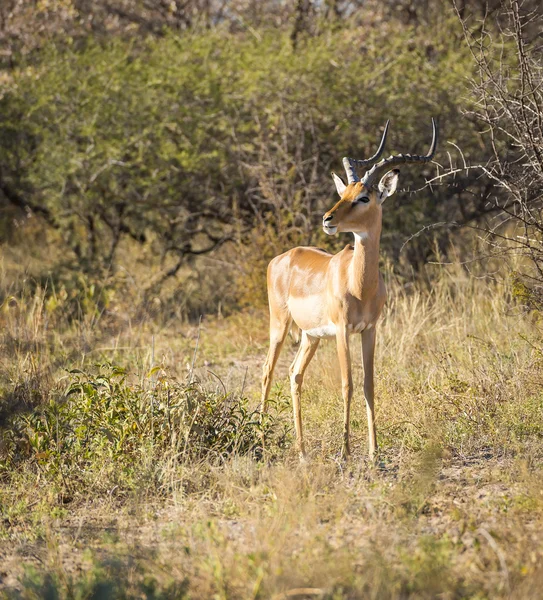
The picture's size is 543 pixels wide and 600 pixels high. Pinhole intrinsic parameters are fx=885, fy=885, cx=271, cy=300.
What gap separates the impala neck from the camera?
19.5 ft

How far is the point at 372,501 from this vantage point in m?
5.03

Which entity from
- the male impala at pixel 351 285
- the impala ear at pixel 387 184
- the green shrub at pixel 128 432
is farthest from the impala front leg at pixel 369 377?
the impala ear at pixel 387 184

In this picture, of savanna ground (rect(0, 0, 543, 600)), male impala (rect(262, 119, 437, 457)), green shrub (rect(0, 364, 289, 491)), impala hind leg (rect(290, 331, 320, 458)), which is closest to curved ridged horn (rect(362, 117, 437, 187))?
male impala (rect(262, 119, 437, 457))

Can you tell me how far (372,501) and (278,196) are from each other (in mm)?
6263

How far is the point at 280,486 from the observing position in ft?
16.4

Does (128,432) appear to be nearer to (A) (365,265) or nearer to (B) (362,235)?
(A) (365,265)

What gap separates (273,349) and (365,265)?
1307 millimetres

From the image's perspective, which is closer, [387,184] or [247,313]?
[387,184]

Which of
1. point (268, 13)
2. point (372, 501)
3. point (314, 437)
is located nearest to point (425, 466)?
point (372, 501)

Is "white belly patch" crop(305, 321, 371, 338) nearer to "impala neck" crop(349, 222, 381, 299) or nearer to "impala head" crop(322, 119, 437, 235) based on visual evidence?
"impala neck" crop(349, 222, 381, 299)

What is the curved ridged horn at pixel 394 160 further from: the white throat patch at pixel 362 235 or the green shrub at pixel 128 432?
the green shrub at pixel 128 432

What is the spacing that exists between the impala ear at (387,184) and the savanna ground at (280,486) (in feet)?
5.31

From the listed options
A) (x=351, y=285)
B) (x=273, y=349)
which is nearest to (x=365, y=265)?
(x=351, y=285)

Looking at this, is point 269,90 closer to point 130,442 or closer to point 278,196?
point 278,196
